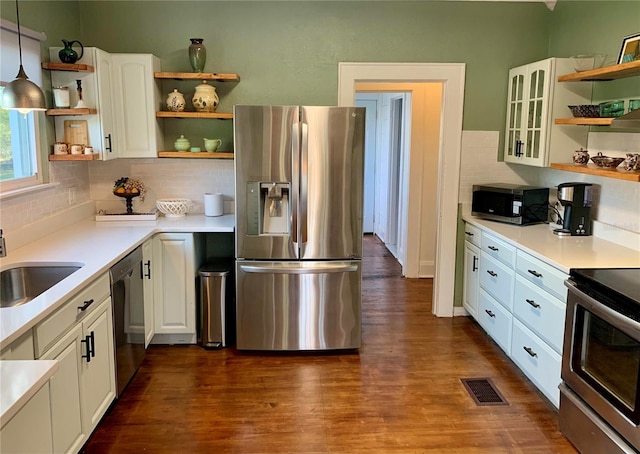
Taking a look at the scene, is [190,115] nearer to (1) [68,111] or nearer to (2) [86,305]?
(1) [68,111]

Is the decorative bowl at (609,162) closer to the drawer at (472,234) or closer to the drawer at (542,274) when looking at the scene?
the drawer at (542,274)

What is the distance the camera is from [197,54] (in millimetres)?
3945

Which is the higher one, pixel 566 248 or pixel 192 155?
pixel 192 155

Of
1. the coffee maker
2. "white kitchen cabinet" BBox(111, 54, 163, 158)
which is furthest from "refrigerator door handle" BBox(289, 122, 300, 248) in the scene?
the coffee maker

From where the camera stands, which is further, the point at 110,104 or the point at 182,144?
the point at 182,144

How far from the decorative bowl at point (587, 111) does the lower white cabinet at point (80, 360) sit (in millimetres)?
3058

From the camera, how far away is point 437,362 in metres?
3.72

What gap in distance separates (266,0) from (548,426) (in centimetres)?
348

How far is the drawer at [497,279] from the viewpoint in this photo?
11.6 feet

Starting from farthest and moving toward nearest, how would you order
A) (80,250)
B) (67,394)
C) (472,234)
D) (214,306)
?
(472,234), (214,306), (80,250), (67,394)

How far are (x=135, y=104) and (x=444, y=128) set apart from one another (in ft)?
7.96

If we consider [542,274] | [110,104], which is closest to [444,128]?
[542,274]

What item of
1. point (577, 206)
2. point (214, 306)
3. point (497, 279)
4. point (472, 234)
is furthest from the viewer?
point (472, 234)

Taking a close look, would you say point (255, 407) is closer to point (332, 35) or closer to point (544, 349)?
point (544, 349)
